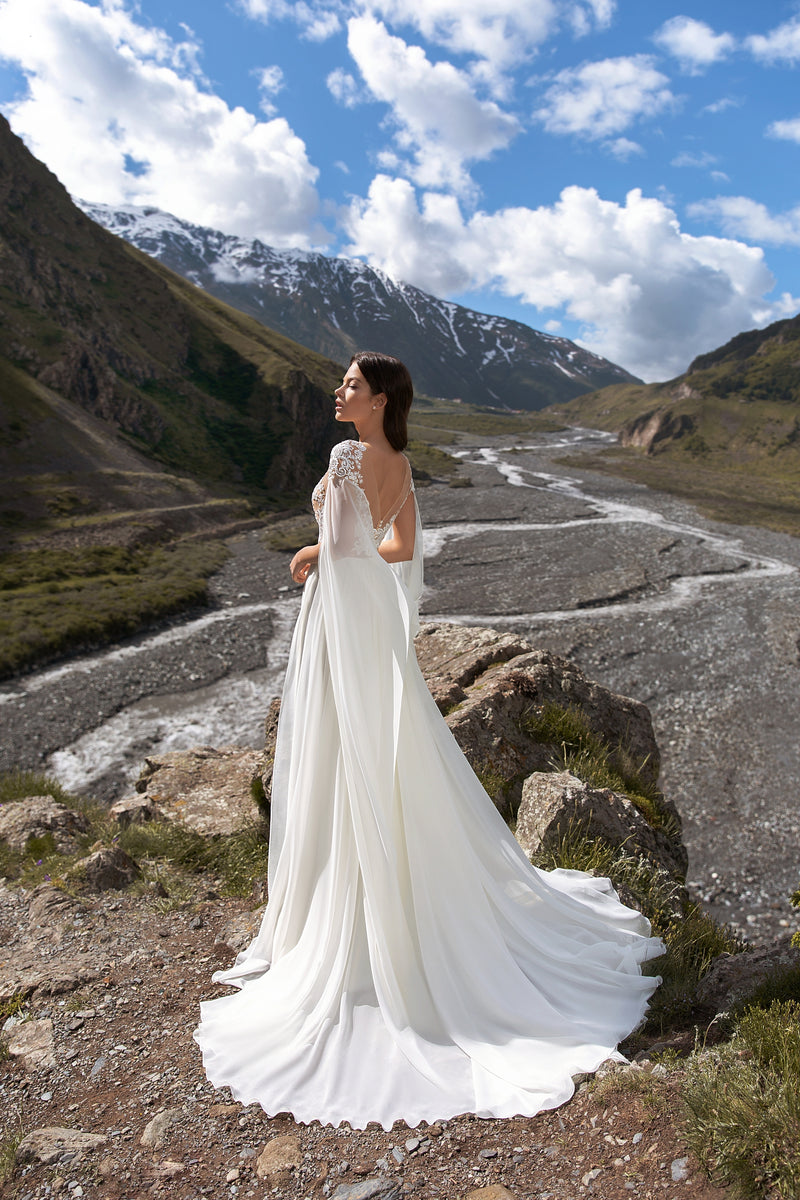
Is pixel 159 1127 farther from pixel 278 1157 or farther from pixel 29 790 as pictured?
pixel 29 790

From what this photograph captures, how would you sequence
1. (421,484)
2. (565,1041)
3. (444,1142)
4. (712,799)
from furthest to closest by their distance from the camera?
(421,484), (712,799), (565,1041), (444,1142)

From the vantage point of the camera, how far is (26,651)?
25297mm

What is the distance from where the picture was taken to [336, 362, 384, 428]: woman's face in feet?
14.9

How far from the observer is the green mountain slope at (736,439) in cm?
6981

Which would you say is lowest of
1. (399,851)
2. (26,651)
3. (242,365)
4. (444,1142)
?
(26,651)

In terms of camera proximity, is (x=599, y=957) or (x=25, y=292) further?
(x=25, y=292)

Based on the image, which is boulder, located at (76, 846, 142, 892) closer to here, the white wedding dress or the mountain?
the white wedding dress

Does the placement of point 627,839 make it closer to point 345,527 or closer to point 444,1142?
point 444,1142

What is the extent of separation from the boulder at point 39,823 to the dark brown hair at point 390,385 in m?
6.28

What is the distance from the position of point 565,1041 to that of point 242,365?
94266 millimetres

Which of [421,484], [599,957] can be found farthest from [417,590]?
[421,484]

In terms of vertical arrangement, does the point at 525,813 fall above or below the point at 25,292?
below

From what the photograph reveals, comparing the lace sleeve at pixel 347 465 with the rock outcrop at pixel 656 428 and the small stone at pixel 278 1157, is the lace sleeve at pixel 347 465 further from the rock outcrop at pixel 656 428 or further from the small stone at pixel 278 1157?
the rock outcrop at pixel 656 428

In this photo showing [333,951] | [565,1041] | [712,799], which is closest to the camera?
[565,1041]
